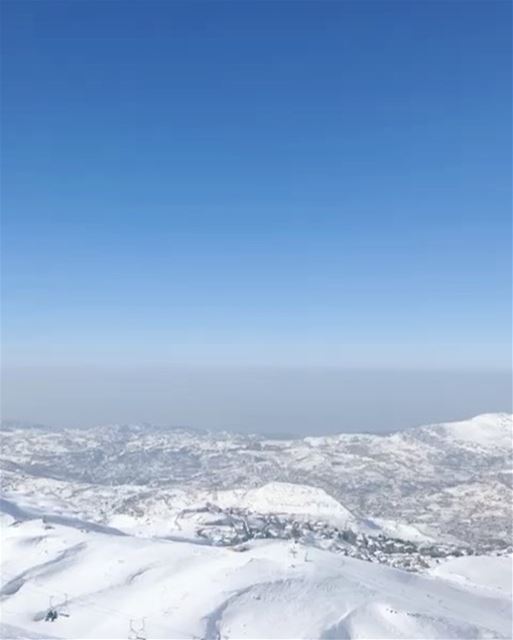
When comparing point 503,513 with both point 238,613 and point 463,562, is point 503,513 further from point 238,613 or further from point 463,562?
point 238,613

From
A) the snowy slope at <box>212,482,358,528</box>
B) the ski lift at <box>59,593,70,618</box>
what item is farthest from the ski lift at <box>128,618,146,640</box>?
the snowy slope at <box>212,482,358,528</box>

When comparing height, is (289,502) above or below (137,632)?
below

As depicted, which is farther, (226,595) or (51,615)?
(226,595)

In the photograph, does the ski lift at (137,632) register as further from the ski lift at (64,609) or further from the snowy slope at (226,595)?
the ski lift at (64,609)

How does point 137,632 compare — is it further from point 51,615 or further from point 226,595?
point 226,595

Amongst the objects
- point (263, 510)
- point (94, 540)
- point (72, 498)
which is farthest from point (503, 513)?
point (94, 540)

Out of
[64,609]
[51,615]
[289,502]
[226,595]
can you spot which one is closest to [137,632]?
[51,615]

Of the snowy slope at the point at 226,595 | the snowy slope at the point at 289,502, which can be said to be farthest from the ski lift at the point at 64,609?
the snowy slope at the point at 289,502

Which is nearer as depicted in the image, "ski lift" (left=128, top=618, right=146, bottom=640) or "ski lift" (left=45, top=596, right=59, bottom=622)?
"ski lift" (left=128, top=618, right=146, bottom=640)

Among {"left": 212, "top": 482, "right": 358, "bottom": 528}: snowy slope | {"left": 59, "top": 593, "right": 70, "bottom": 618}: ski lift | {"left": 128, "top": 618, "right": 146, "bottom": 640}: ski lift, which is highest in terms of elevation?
{"left": 128, "top": 618, "right": 146, "bottom": 640}: ski lift

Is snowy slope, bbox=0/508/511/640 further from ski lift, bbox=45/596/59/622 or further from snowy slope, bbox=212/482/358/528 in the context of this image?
snowy slope, bbox=212/482/358/528
